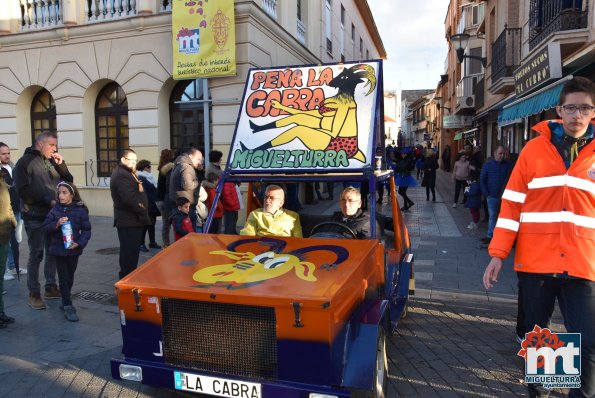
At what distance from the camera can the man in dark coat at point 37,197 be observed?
220 inches

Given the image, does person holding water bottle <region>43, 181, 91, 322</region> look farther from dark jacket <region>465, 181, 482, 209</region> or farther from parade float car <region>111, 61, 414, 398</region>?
dark jacket <region>465, 181, 482, 209</region>

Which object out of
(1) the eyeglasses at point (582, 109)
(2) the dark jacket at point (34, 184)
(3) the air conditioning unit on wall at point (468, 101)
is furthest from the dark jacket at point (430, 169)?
(1) the eyeglasses at point (582, 109)

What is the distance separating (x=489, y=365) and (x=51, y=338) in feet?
13.8

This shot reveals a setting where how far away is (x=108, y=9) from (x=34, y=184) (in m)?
8.69

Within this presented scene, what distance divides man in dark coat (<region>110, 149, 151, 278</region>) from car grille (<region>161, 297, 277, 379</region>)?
9.56 feet

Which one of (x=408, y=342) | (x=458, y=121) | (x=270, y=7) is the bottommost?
(x=408, y=342)

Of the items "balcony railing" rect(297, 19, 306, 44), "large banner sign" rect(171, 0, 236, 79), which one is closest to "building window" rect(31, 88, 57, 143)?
"large banner sign" rect(171, 0, 236, 79)

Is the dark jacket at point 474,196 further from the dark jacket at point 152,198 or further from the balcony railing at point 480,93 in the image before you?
the balcony railing at point 480,93

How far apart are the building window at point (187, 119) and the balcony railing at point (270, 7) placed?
2.50m

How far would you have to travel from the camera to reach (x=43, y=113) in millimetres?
14039

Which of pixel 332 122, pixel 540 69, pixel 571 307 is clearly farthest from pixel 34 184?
pixel 540 69

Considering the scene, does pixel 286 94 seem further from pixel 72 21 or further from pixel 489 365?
pixel 72 21

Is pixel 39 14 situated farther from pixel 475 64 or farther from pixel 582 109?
pixel 475 64

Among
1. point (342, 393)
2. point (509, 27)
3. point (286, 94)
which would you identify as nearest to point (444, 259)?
point (286, 94)
